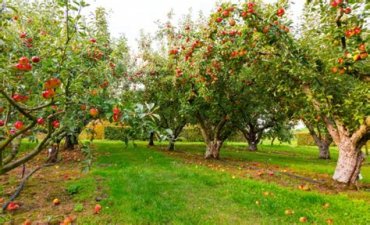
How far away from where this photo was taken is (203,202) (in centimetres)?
798

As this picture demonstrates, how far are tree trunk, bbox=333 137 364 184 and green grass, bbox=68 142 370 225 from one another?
258 centimetres

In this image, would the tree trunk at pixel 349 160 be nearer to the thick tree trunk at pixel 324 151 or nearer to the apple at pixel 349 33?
the apple at pixel 349 33

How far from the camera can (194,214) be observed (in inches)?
277

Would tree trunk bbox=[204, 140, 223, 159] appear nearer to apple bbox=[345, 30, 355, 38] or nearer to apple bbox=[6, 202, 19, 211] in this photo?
apple bbox=[345, 30, 355, 38]

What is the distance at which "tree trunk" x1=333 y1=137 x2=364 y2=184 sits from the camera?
1077cm

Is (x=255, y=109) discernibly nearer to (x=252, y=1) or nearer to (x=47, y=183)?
(x=252, y=1)

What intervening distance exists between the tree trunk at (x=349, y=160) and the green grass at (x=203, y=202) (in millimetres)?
2576

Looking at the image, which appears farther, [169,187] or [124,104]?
[169,187]

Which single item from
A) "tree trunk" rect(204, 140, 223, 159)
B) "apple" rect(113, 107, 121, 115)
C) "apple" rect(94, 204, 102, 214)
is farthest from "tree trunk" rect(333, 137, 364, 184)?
"apple" rect(113, 107, 121, 115)

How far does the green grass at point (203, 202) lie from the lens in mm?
6754

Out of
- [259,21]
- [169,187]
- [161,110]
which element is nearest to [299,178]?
[169,187]

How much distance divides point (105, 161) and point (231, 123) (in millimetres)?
8032

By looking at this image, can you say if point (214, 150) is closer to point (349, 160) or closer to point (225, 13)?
point (349, 160)

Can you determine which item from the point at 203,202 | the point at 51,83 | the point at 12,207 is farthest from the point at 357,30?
the point at 12,207
